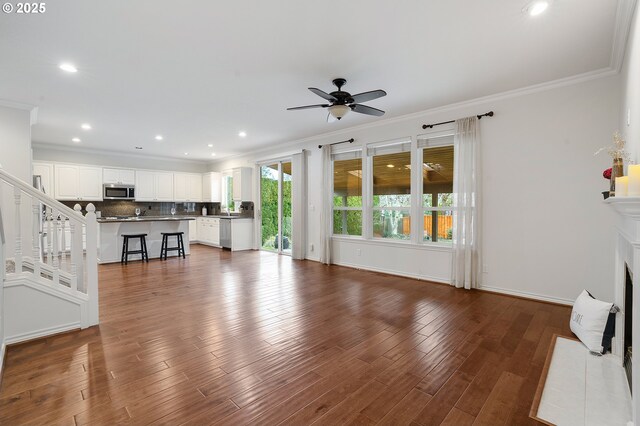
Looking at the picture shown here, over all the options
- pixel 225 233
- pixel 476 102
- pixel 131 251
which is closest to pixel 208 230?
pixel 225 233

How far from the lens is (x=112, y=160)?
864 centimetres

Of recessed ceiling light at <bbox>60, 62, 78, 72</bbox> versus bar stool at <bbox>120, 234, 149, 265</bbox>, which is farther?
bar stool at <bbox>120, 234, 149, 265</bbox>

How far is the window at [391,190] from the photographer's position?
18.1 feet

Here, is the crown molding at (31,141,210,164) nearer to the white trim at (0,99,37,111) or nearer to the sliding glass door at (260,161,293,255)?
the sliding glass door at (260,161,293,255)

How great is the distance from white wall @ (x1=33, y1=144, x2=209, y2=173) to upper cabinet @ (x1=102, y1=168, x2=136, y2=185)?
23 cm

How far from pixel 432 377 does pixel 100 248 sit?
7113 millimetres

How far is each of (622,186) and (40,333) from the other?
4.78 metres

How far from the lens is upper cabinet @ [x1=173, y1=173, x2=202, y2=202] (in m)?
9.73

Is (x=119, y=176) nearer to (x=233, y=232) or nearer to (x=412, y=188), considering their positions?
(x=233, y=232)

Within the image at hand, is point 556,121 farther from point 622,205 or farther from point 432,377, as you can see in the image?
point 432,377

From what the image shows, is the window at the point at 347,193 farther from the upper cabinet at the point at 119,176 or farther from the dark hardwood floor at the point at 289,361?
the upper cabinet at the point at 119,176

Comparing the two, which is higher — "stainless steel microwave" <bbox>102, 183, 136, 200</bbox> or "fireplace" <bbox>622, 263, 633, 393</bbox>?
"stainless steel microwave" <bbox>102, 183, 136, 200</bbox>

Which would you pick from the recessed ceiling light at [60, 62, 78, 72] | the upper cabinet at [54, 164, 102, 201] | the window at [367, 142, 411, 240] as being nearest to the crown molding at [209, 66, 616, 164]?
the window at [367, 142, 411, 240]

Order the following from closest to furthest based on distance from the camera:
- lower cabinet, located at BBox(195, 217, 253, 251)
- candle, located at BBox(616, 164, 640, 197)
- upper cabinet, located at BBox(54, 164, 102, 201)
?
1. candle, located at BBox(616, 164, 640, 197)
2. upper cabinet, located at BBox(54, 164, 102, 201)
3. lower cabinet, located at BBox(195, 217, 253, 251)
